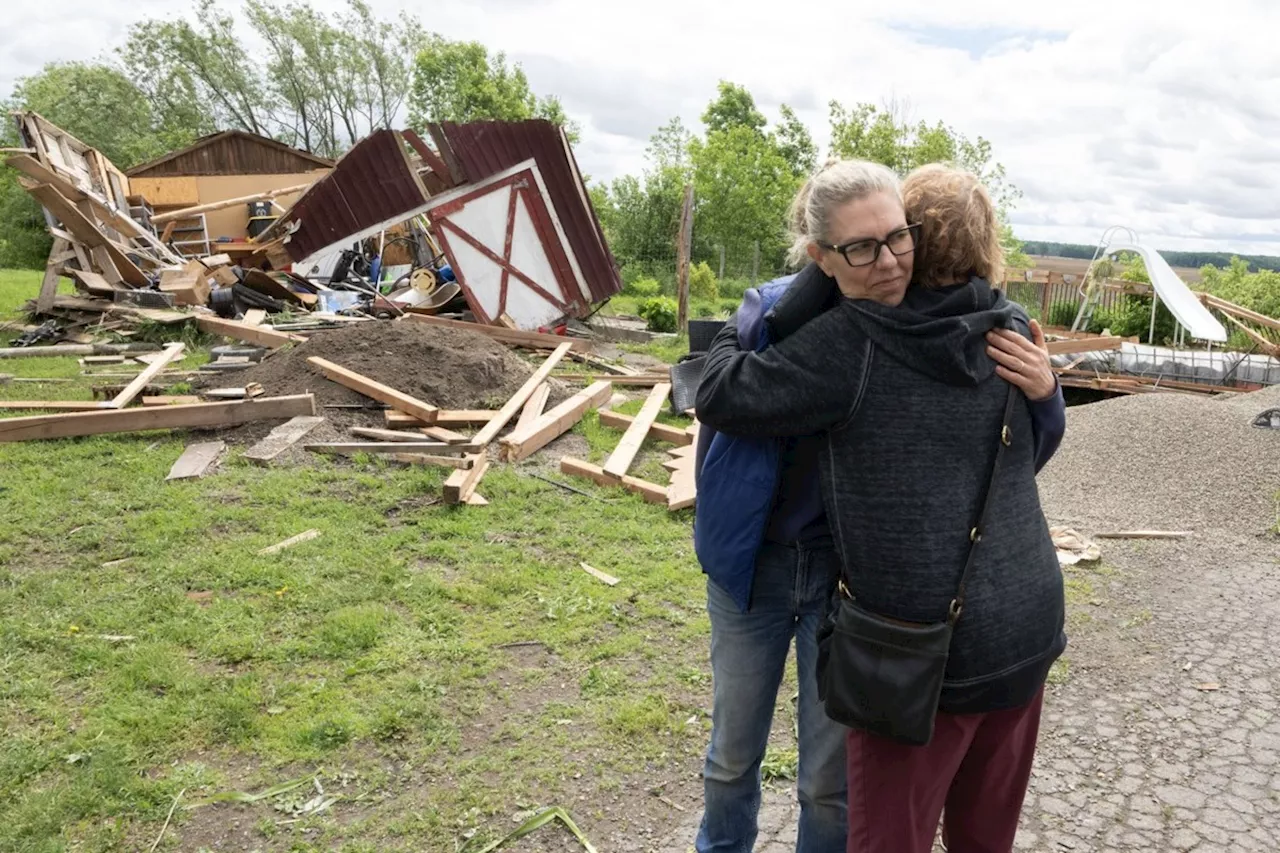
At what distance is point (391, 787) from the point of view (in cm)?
345

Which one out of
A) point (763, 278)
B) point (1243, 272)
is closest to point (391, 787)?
point (1243, 272)

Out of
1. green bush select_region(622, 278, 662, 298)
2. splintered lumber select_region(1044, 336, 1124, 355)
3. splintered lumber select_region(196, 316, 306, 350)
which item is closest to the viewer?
splintered lumber select_region(196, 316, 306, 350)

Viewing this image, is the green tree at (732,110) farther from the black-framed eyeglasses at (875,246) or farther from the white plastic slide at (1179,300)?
the black-framed eyeglasses at (875,246)

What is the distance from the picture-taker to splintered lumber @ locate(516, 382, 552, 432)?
8594 mm

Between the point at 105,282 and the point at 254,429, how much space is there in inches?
323

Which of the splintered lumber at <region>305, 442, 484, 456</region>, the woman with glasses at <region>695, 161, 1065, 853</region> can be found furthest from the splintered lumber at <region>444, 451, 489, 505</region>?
the woman with glasses at <region>695, 161, 1065, 853</region>

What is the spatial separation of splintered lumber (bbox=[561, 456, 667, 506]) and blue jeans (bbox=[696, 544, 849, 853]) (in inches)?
179

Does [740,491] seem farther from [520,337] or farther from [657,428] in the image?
[520,337]

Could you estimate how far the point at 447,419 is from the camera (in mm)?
8461

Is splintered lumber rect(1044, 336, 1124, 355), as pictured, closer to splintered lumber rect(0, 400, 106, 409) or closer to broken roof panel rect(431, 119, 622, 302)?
broken roof panel rect(431, 119, 622, 302)

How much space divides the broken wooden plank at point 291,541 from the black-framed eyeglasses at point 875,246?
489 cm

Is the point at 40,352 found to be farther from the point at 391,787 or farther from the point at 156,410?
the point at 391,787

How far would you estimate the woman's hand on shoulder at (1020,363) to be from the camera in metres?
1.91

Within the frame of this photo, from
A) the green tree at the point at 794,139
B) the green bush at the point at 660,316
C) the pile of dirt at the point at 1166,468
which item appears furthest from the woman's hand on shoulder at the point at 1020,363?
the green tree at the point at 794,139
